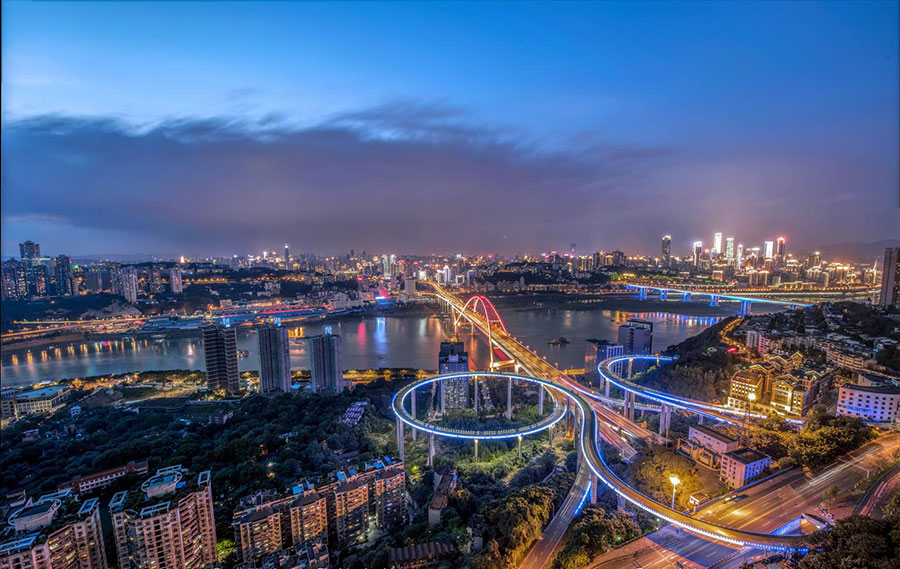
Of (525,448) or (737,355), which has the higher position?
(737,355)

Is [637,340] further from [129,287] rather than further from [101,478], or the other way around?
[129,287]

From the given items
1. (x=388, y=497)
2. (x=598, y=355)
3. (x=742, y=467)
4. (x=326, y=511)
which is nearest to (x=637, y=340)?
(x=598, y=355)

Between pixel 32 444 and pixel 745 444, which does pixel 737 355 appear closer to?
pixel 745 444

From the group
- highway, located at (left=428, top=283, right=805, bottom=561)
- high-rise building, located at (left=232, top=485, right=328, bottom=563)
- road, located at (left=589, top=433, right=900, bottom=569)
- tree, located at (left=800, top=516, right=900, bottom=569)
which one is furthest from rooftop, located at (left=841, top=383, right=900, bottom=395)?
high-rise building, located at (left=232, top=485, right=328, bottom=563)

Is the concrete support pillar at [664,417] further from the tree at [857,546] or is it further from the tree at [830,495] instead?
the tree at [857,546]

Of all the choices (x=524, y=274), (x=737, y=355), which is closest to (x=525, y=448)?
(x=737, y=355)

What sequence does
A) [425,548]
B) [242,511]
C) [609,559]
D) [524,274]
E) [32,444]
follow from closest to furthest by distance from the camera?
[609,559], [425,548], [242,511], [32,444], [524,274]

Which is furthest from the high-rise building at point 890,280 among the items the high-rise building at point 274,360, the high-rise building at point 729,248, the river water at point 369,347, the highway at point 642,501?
the high-rise building at point 729,248
